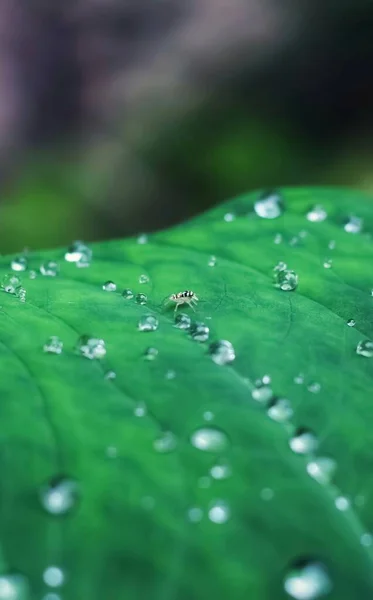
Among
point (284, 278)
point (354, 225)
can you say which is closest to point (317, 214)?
point (354, 225)

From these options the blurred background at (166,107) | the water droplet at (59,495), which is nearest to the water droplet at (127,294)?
the water droplet at (59,495)

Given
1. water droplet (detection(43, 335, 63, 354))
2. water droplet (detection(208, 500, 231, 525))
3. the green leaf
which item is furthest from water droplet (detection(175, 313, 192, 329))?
water droplet (detection(208, 500, 231, 525))

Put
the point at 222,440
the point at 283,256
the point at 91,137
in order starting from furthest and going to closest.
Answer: the point at 91,137 < the point at 283,256 < the point at 222,440

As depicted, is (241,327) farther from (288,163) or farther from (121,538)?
(288,163)

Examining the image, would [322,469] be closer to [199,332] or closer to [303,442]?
[303,442]

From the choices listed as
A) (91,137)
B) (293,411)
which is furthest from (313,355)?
(91,137)

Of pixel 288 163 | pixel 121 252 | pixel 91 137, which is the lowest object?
pixel 91 137

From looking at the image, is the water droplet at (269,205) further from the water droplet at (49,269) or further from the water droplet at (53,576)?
the water droplet at (53,576)
